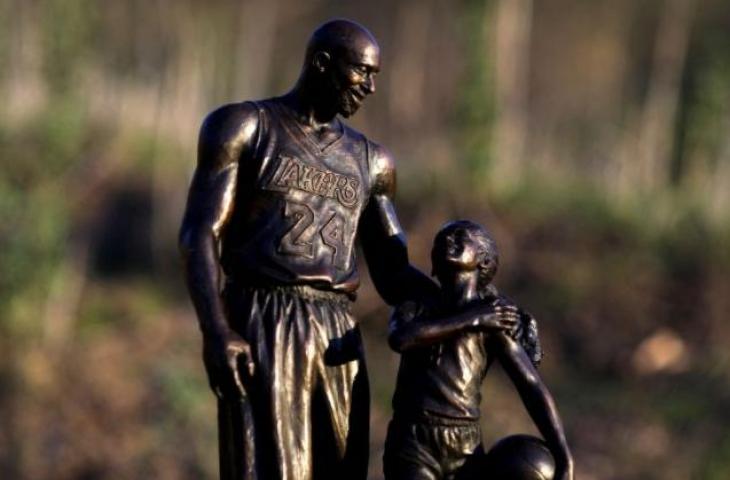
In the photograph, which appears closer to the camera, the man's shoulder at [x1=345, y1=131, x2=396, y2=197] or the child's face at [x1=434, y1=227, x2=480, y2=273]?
the child's face at [x1=434, y1=227, x2=480, y2=273]

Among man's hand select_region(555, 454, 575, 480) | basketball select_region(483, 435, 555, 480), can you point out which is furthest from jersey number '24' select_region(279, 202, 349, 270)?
man's hand select_region(555, 454, 575, 480)

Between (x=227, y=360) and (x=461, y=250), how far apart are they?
0.85 m

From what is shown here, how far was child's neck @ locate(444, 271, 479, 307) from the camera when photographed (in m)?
5.09

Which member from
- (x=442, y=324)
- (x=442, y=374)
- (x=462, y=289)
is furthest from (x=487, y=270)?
(x=442, y=374)

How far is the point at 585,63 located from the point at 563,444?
17.3m

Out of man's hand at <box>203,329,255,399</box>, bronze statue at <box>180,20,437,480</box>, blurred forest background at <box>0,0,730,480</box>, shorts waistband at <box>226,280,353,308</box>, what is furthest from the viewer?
blurred forest background at <box>0,0,730,480</box>

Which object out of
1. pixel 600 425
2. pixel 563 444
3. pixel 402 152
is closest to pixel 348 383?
pixel 563 444

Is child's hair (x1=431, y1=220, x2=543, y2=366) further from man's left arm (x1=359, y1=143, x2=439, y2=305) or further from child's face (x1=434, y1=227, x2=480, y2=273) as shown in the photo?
man's left arm (x1=359, y1=143, x2=439, y2=305)

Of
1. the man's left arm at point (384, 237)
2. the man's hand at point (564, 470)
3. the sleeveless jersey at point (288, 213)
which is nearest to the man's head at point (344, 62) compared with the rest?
the sleeveless jersey at point (288, 213)

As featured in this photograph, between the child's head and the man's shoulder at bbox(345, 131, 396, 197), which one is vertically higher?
the man's shoulder at bbox(345, 131, 396, 197)

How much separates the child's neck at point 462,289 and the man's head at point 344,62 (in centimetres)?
70

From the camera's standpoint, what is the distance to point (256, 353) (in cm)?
513

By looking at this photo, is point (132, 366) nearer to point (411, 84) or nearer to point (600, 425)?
point (600, 425)

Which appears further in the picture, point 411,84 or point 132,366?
point 411,84
